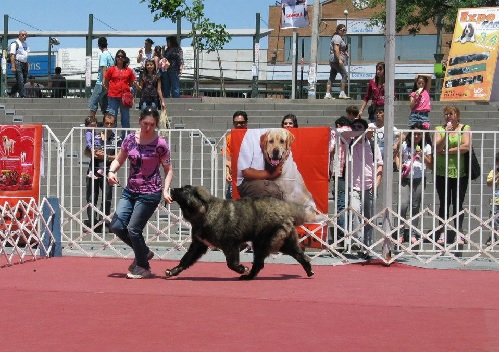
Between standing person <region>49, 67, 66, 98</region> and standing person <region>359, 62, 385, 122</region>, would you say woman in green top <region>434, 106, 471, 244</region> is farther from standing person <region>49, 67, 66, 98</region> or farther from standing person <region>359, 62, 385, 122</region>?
standing person <region>49, 67, 66, 98</region>

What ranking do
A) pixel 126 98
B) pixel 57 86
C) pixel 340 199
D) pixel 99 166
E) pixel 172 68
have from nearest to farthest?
pixel 340 199 < pixel 99 166 < pixel 126 98 < pixel 172 68 < pixel 57 86

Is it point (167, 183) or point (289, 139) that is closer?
point (167, 183)

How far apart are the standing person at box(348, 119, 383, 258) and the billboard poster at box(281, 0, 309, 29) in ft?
43.7

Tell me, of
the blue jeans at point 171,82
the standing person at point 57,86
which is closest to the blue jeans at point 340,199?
the blue jeans at point 171,82

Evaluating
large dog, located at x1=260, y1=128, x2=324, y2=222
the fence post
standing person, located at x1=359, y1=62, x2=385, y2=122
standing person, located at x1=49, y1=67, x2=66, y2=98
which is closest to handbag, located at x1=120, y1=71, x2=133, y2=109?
standing person, located at x1=359, y1=62, x2=385, y2=122

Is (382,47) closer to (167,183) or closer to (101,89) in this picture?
(101,89)

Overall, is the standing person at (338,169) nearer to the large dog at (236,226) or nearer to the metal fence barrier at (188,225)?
the metal fence barrier at (188,225)

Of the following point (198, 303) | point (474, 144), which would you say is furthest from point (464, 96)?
point (198, 303)

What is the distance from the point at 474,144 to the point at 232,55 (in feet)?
97.9

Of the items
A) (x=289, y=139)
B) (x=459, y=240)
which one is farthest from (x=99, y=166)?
(x=459, y=240)

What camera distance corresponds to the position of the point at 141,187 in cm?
1255

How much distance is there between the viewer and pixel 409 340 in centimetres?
834

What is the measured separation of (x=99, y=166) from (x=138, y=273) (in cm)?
422

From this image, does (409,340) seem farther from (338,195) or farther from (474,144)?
(474,144)
